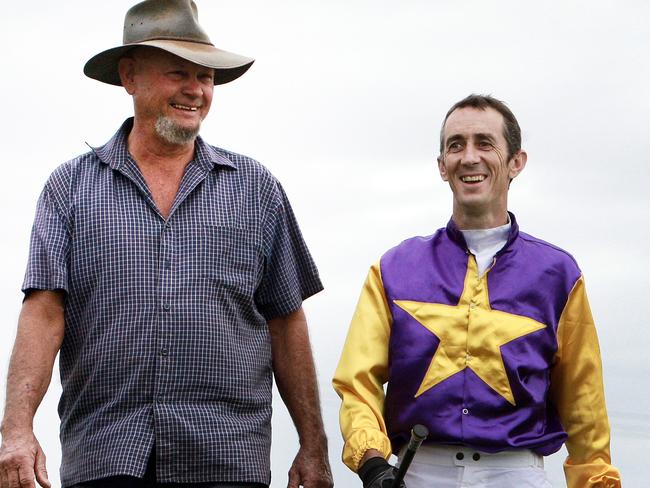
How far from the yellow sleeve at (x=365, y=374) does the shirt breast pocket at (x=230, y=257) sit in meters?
0.46

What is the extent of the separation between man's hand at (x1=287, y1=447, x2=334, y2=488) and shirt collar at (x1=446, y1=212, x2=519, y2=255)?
1030 millimetres

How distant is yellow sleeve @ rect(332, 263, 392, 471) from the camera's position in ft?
17.9

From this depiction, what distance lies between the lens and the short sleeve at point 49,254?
18.7 feet

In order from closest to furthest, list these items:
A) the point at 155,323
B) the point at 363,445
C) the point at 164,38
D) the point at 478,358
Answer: the point at 363,445
the point at 478,358
the point at 155,323
the point at 164,38

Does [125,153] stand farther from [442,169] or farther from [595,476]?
[595,476]

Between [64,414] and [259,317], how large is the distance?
0.86 metres

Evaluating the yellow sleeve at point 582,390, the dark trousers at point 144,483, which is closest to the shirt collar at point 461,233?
the yellow sleeve at point 582,390

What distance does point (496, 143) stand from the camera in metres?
5.85

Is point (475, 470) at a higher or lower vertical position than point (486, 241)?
lower

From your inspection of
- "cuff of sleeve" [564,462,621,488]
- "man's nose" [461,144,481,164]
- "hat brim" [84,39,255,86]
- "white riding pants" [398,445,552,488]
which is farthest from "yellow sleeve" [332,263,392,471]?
"hat brim" [84,39,255,86]

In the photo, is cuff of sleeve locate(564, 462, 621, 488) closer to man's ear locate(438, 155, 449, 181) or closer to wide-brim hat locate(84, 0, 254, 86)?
man's ear locate(438, 155, 449, 181)

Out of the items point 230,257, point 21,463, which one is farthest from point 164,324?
point 21,463

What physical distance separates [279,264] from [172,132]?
0.70 metres

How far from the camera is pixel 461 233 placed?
5824 millimetres
